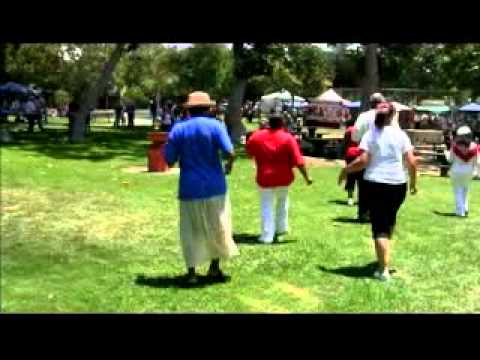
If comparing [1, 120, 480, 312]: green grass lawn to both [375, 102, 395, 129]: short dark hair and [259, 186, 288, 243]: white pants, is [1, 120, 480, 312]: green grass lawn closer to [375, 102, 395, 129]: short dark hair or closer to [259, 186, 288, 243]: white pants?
[259, 186, 288, 243]: white pants

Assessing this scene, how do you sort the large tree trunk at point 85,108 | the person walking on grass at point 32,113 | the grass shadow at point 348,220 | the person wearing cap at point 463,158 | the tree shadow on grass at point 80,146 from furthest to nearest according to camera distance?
1. the person walking on grass at point 32,113
2. the large tree trunk at point 85,108
3. the tree shadow on grass at point 80,146
4. the person wearing cap at point 463,158
5. the grass shadow at point 348,220

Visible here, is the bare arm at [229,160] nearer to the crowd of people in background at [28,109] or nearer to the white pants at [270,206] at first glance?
the white pants at [270,206]

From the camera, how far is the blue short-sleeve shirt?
6.40m

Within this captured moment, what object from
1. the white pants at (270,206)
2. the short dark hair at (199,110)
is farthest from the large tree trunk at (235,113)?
the short dark hair at (199,110)

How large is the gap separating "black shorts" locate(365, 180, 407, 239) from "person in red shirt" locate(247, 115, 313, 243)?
160 cm

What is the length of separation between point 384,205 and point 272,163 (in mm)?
1903

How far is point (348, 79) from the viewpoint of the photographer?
6606 centimetres

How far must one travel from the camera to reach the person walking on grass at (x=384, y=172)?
6.72 meters

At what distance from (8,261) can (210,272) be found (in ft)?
6.75

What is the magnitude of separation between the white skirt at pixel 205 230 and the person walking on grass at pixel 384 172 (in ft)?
4.09

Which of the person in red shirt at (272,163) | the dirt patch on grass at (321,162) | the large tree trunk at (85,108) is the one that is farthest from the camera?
the large tree trunk at (85,108)

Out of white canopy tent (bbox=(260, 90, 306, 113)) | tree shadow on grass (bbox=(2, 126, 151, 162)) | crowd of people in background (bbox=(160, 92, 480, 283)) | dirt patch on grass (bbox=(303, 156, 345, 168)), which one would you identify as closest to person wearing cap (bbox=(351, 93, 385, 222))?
crowd of people in background (bbox=(160, 92, 480, 283))

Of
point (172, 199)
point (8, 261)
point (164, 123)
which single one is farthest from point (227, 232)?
point (164, 123)
